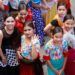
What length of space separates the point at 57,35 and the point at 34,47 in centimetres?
37

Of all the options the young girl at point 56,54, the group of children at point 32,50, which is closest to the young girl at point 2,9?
the group of children at point 32,50

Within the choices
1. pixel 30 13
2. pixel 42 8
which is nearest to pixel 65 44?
pixel 30 13

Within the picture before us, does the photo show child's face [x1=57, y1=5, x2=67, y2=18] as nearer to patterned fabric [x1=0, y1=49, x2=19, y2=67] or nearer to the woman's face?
the woman's face

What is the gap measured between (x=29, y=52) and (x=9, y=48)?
290 mm

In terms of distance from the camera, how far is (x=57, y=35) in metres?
5.44

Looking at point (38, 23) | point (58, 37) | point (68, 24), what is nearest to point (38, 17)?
point (38, 23)

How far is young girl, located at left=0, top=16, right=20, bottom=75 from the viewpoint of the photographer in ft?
17.6

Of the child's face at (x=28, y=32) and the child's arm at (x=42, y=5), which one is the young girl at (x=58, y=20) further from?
the child's arm at (x=42, y=5)

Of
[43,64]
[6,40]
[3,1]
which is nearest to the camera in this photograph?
[6,40]

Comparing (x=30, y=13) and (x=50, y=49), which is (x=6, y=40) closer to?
(x=50, y=49)

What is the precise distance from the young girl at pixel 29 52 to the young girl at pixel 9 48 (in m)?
0.09

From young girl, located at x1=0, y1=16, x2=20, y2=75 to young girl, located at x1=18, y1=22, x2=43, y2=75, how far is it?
9 cm

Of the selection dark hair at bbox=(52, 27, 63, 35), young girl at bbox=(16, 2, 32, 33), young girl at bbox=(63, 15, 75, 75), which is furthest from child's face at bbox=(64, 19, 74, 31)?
young girl at bbox=(16, 2, 32, 33)

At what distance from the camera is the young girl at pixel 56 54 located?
5.48 meters
